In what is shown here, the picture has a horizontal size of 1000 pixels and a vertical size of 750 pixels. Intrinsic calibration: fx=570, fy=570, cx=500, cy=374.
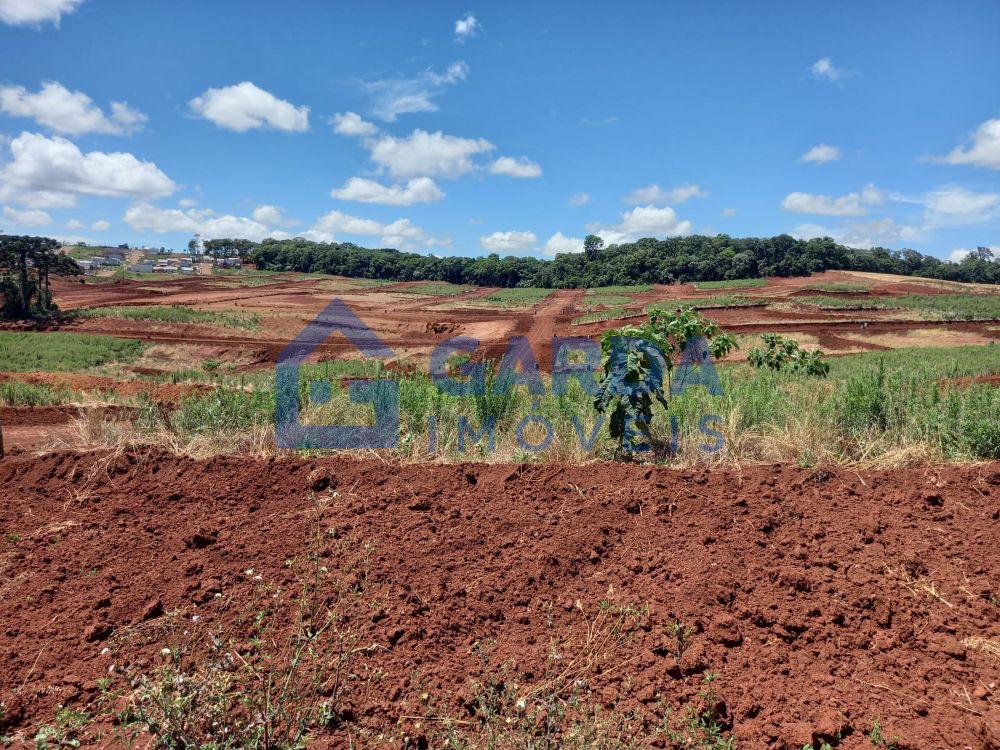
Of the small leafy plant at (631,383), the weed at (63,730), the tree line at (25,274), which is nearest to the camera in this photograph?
the weed at (63,730)

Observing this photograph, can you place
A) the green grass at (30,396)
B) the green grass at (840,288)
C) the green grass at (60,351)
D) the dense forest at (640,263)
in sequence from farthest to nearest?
the dense forest at (640,263) < the green grass at (840,288) < the green grass at (60,351) < the green grass at (30,396)

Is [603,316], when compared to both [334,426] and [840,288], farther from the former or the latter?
[334,426]

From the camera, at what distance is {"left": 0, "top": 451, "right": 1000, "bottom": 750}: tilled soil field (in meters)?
2.72

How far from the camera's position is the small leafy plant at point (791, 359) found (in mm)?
13250

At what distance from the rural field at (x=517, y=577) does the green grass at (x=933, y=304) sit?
44528mm

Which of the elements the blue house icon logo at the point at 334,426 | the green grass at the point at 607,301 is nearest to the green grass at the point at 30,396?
the blue house icon logo at the point at 334,426

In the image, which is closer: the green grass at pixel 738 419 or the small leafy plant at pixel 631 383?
the green grass at pixel 738 419

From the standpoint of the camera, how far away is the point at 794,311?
44281 mm

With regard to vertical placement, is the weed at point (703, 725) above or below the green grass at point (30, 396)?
above

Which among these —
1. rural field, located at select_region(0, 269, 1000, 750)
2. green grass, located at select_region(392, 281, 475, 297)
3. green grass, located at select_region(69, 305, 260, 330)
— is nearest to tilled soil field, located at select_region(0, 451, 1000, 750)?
rural field, located at select_region(0, 269, 1000, 750)

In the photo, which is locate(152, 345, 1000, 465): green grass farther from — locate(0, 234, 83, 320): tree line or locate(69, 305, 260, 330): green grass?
locate(0, 234, 83, 320): tree line

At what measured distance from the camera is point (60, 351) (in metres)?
24.8

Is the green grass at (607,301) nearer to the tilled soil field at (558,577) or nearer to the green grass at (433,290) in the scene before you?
the green grass at (433,290)

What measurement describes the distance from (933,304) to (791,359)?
44.2 meters
